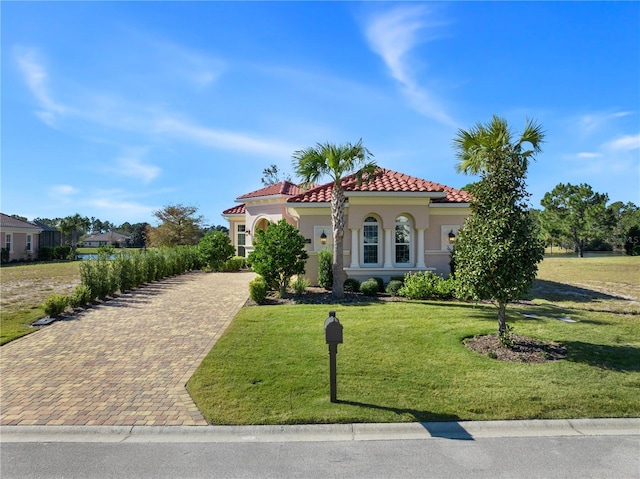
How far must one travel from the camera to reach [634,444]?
14.7 feet

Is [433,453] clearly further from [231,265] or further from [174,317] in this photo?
[231,265]

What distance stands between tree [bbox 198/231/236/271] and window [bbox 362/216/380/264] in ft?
36.8

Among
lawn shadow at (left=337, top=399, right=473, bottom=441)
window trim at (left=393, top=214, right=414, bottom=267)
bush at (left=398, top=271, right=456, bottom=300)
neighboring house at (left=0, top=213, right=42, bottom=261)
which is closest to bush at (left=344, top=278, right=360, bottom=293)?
bush at (left=398, top=271, right=456, bottom=300)

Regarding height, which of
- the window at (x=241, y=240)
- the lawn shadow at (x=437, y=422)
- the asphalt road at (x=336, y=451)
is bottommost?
the asphalt road at (x=336, y=451)

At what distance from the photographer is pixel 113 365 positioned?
7141mm

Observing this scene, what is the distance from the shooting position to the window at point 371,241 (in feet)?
51.8

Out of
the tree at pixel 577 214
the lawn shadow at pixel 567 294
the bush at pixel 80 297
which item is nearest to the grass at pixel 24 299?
the bush at pixel 80 297

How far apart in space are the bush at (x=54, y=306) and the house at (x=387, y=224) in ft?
27.7

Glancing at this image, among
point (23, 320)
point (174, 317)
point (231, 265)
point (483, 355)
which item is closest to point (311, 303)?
point (174, 317)

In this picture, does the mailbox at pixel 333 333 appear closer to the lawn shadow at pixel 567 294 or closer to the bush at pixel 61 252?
the lawn shadow at pixel 567 294

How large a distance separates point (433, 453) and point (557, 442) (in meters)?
1.60

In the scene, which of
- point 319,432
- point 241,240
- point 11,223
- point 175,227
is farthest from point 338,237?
point 11,223

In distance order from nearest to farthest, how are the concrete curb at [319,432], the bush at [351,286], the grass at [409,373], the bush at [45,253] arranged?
1. the concrete curb at [319,432]
2. the grass at [409,373]
3. the bush at [351,286]
4. the bush at [45,253]

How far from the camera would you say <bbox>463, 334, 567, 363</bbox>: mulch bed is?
280 inches
